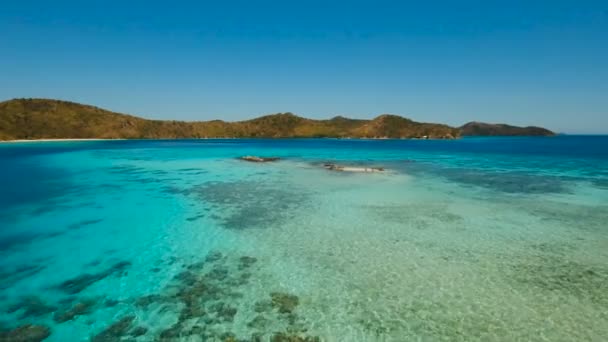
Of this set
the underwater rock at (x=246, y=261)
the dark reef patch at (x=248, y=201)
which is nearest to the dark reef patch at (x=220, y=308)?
the underwater rock at (x=246, y=261)

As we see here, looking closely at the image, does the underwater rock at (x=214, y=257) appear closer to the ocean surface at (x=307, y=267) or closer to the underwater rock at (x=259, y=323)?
the ocean surface at (x=307, y=267)

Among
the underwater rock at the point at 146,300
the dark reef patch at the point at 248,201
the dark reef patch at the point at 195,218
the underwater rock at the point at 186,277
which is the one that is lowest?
the underwater rock at the point at 186,277

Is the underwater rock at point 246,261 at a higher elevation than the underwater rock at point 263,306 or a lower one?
higher

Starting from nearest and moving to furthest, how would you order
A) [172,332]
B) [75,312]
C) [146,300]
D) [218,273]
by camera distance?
[172,332]
[75,312]
[146,300]
[218,273]

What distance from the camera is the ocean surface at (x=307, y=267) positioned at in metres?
9.46

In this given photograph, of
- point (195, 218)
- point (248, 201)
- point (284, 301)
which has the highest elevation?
point (248, 201)

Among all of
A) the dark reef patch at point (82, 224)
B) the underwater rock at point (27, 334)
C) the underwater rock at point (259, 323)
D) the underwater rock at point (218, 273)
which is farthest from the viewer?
the dark reef patch at point (82, 224)

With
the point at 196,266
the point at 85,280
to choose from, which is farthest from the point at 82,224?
the point at 196,266

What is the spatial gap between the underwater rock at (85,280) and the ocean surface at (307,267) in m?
0.08

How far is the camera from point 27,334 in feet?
28.9

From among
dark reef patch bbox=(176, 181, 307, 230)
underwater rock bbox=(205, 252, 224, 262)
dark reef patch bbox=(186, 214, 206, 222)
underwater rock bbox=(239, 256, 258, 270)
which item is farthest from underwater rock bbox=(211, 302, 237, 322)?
dark reef patch bbox=(186, 214, 206, 222)

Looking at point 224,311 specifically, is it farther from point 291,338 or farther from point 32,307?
point 32,307

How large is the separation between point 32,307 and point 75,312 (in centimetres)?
154

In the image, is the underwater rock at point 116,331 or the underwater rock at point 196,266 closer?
the underwater rock at point 116,331
